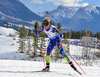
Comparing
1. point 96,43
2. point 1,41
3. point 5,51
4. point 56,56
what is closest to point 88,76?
point 56,56

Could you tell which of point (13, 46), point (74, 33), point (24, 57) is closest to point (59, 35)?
point (24, 57)

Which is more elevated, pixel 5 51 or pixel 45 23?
pixel 45 23

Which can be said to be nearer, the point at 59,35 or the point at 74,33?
the point at 59,35

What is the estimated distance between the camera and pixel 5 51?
116 feet

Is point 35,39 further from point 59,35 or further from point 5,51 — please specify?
point 59,35

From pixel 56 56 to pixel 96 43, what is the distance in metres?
33.2

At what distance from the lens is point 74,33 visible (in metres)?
85.9

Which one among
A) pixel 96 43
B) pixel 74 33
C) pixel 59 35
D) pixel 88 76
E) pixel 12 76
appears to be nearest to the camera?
pixel 12 76

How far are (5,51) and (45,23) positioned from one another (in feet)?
112

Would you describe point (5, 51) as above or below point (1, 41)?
below

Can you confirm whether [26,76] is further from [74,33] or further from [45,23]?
[74,33]

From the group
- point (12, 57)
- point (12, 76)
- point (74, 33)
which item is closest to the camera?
point (12, 76)

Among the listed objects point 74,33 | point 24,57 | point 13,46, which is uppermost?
point 74,33

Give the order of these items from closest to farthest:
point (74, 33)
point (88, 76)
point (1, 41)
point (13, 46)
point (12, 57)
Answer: point (88, 76)
point (12, 57)
point (13, 46)
point (1, 41)
point (74, 33)
